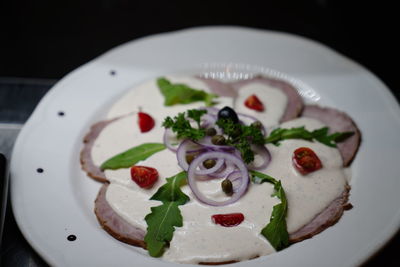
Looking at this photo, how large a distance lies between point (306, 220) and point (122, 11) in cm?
293

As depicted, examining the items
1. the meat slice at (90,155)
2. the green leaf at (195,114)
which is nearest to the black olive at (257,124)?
the green leaf at (195,114)

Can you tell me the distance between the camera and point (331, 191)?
3.03 meters

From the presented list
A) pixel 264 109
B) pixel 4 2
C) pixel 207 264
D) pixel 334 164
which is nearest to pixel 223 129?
pixel 264 109

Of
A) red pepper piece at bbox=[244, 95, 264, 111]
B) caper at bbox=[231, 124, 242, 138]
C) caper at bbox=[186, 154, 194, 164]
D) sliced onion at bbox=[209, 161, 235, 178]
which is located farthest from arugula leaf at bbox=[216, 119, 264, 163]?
red pepper piece at bbox=[244, 95, 264, 111]

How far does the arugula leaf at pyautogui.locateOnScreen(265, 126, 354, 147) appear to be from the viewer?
3.32 metres

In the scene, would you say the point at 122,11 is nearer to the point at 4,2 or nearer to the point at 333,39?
the point at 4,2

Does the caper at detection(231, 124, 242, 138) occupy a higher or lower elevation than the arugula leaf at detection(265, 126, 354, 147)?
lower

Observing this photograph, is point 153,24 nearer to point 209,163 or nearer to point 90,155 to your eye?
point 90,155

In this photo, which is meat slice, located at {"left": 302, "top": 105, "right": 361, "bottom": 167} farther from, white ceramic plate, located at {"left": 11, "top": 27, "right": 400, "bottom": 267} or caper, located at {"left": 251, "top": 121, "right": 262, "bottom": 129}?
caper, located at {"left": 251, "top": 121, "right": 262, "bottom": 129}

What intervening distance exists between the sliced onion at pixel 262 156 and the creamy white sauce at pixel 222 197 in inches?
1.2

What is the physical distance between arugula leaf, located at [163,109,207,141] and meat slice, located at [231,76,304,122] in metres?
0.56

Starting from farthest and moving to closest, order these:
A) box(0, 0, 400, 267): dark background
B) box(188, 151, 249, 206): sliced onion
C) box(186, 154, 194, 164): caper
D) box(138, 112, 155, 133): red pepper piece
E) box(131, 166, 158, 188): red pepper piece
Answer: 1. box(0, 0, 400, 267): dark background
2. box(138, 112, 155, 133): red pepper piece
3. box(186, 154, 194, 164): caper
4. box(131, 166, 158, 188): red pepper piece
5. box(188, 151, 249, 206): sliced onion

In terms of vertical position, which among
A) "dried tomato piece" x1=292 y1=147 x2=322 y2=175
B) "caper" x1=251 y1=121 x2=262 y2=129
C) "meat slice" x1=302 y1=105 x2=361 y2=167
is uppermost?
"meat slice" x1=302 y1=105 x2=361 y2=167

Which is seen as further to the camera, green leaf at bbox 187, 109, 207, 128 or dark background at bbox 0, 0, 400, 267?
dark background at bbox 0, 0, 400, 267
